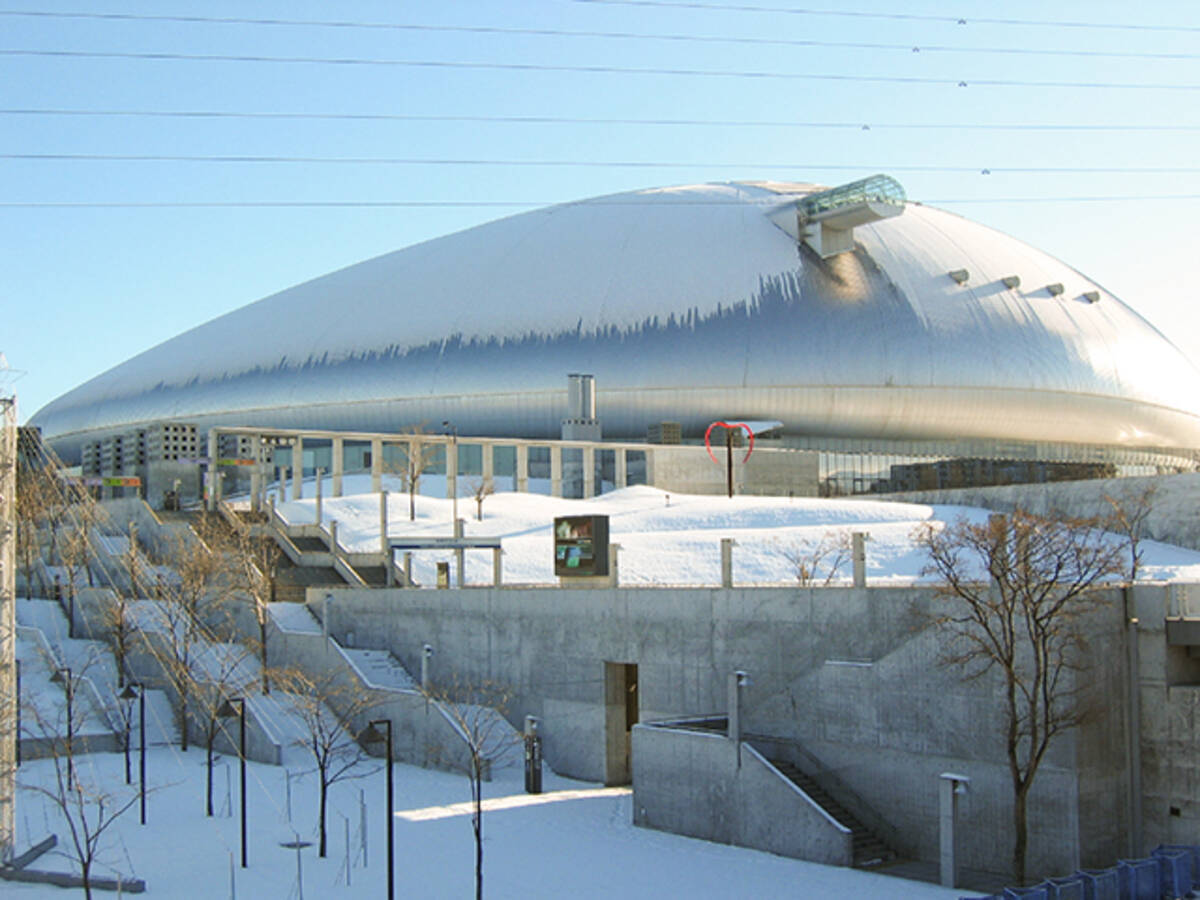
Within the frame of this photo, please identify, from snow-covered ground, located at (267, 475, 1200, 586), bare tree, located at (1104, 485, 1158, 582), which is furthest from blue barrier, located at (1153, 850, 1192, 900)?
bare tree, located at (1104, 485, 1158, 582)

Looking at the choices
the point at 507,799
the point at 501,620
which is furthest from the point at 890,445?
the point at 507,799

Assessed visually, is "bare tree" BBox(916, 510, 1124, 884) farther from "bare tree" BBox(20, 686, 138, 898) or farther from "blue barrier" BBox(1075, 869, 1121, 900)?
"bare tree" BBox(20, 686, 138, 898)

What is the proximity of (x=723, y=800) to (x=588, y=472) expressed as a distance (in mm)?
37691

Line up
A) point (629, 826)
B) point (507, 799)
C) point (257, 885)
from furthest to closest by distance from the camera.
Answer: point (507, 799), point (629, 826), point (257, 885)

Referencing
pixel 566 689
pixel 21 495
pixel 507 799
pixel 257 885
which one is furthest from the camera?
pixel 21 495

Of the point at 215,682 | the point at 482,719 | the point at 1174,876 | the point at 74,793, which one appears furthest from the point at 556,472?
the point at 1174,876

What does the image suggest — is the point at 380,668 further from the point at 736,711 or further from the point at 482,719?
the point at 736,711

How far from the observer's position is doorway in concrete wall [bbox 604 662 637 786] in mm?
30797

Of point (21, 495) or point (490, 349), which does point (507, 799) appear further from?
point (490, 349)

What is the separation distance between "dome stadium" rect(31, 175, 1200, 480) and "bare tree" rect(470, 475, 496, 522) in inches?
309

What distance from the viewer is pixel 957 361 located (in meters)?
68.0

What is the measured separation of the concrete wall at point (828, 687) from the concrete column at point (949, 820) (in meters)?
0.78

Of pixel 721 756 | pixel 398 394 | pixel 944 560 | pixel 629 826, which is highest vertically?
pixel 398 394

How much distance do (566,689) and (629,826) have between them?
6307 millimetres
